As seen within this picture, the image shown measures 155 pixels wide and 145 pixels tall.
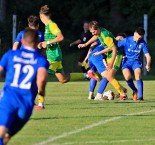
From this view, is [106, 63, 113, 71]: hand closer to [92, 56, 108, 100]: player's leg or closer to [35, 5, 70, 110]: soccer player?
[92, 56, 108, 100]: player's leg

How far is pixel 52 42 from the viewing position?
1664 cm

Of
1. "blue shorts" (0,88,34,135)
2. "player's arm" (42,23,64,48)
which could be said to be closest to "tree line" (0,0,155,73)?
"player's arm" (42,23,64,48)

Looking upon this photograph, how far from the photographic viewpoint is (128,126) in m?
13.9

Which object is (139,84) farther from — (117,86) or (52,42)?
(52,42)

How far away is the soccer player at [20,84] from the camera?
1013cm

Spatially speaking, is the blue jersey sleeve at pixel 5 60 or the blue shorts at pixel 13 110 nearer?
the blue shorts at pixel 13 110

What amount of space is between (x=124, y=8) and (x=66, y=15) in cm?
358

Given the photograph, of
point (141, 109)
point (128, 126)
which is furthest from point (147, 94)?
point (128, 126)

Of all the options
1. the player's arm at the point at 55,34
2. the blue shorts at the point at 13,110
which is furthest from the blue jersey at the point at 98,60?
the blue shorts at the point at 13,110

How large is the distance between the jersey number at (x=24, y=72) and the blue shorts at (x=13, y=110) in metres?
0.11

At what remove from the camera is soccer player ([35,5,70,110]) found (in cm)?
1659

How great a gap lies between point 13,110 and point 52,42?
6.58 meters

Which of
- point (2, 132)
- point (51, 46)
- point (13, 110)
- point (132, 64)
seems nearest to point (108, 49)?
point (132, 64)

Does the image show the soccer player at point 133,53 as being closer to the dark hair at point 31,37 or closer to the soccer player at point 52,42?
the soccer player at point 52,42
